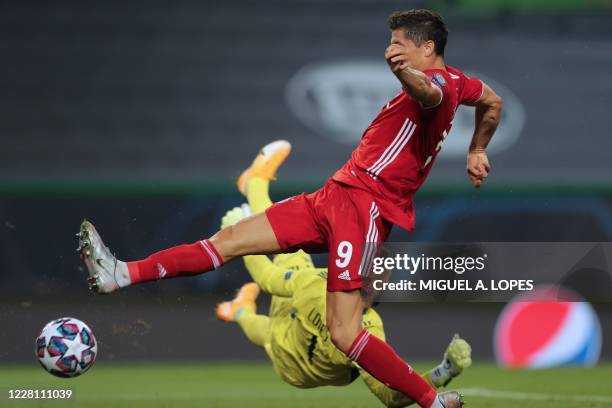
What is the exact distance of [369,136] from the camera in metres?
4.78

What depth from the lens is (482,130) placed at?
5.11m

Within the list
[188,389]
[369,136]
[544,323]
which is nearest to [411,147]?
[369,136]

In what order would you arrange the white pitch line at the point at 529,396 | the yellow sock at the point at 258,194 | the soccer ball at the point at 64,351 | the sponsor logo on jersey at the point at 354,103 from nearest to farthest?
1. the soccer ball at the point at 64,351
2. the white pitch line at the point at 529,396
3. the yellow sock at the point at 258,194
4. the sponsor logo on jersey at the point at 354,103

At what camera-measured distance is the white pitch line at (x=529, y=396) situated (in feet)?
20.2

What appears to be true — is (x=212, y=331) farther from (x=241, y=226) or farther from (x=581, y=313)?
(x=241, y=226)

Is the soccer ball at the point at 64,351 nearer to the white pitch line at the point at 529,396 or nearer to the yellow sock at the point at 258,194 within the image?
the yellow sock at the point at 258,194

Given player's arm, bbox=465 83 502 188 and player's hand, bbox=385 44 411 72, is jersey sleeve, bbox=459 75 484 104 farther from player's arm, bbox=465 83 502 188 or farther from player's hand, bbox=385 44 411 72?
player's hand, bbox=385 44 411 72

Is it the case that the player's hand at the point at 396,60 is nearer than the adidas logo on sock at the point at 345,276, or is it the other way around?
the player's hand at the point at 396,60

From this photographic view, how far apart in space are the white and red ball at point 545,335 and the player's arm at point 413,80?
15.0 ft

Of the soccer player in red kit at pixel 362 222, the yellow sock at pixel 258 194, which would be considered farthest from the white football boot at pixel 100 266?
the yellow sock at pixel 258 194

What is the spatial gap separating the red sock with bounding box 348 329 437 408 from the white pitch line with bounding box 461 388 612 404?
1797mm

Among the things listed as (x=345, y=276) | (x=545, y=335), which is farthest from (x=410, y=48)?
(x=545, y=335)

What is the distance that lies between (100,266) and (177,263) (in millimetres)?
323

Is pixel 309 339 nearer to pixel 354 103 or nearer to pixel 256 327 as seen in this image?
pixel 256 327
